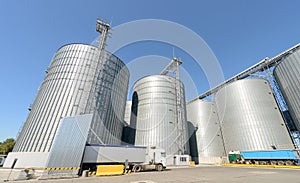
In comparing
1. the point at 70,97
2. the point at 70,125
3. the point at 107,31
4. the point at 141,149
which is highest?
the point at 107,31

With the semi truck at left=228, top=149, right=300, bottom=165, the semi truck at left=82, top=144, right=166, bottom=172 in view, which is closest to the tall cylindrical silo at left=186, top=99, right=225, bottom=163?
the semi truck at left=228, top=149, right=300, bottom=165

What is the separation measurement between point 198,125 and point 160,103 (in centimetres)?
1808

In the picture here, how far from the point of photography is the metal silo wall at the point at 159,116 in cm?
3102

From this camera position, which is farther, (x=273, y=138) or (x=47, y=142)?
(x=273, y=138)

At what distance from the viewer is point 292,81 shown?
30.0 meters

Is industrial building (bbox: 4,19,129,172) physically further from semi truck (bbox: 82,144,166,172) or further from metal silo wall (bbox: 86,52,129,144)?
semi truck (bbox: 82,144,166,172)

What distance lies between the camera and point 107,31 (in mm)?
32625

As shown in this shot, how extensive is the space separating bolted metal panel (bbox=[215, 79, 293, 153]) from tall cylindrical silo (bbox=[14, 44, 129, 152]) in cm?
2987

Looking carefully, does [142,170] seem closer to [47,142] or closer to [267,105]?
[47,142]

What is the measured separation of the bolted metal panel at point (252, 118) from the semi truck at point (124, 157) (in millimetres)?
24846

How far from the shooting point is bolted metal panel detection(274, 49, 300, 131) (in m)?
29.0

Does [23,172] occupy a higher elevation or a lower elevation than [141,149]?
lower

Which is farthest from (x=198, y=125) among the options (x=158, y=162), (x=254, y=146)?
(x=158, y=162)

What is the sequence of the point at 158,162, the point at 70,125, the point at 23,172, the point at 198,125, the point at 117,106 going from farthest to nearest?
1. the point at 198,125
2. the point at 117,106
3. the point at 158,162
4. the point at 70,125
5. the point at 23,172
